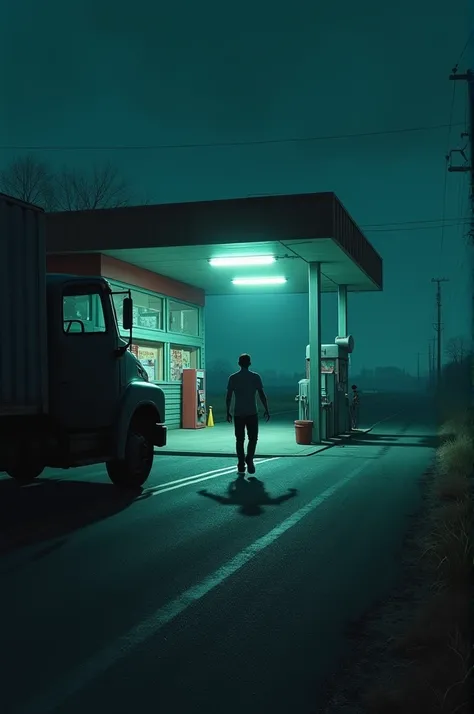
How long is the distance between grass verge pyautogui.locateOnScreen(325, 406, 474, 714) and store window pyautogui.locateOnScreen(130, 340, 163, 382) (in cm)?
1776

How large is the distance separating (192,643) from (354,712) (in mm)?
1362

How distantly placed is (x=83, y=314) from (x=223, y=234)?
27.8 feet

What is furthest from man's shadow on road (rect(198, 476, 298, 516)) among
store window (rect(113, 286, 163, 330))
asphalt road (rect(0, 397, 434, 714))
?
store window (rect(113, 286, 163, 330))

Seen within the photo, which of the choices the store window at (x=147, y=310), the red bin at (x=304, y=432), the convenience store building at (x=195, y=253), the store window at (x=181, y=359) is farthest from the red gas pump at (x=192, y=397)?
the red bin at (x=304, y=432)

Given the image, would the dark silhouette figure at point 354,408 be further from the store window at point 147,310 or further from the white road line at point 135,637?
the white road line at point 135,637

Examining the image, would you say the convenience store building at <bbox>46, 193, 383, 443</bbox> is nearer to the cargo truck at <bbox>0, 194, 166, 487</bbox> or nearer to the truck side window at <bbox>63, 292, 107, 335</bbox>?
the cargo truck at <bbox>0, 194, 166, 487</bbox>

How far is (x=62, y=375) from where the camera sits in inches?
425

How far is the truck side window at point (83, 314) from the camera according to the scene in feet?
36.2

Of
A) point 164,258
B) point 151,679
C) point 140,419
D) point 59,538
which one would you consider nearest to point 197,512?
point 59,538

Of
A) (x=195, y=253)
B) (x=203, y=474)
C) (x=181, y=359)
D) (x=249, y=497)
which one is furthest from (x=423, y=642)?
(x=181, y=359)

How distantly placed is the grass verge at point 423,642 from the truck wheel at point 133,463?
5096 millimetres

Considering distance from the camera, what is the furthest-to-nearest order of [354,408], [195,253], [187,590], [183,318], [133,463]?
[183,318] → [354,408] → [195,253] → [133,463] → [187,590]

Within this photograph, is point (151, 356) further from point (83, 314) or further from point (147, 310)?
point (83, 314)

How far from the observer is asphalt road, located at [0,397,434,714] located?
13.9 feet
